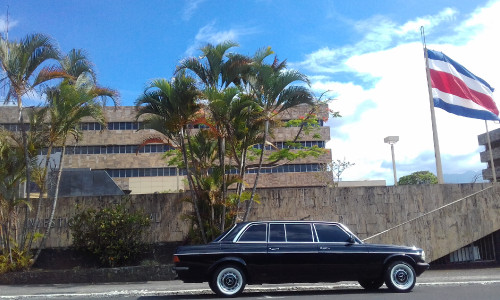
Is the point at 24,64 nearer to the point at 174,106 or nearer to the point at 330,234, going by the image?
the point at 174,106

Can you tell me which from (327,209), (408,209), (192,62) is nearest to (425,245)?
(408,209)

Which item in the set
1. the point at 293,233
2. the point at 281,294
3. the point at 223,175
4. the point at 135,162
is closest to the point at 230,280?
the point at 281,294

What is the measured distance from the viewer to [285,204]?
1533 centimetres

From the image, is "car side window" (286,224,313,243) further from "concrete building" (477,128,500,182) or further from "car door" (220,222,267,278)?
"concrete building" (477,128,500,182)

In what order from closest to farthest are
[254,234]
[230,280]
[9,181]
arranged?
[230,280], [254,234], [9,181]

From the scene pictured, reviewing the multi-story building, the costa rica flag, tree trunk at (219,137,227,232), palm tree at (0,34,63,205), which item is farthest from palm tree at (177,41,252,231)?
the multi-story building

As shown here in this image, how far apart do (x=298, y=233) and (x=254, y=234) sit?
866 mm

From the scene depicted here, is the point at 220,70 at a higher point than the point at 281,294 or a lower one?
higher

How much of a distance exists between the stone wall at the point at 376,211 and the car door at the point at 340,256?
4.97 meters

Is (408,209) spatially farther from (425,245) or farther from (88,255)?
(88,255)

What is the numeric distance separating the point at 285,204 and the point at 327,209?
1344 mm

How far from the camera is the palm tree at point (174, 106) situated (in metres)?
13.1

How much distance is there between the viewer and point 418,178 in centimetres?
7275

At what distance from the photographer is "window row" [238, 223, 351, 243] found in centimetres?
939
